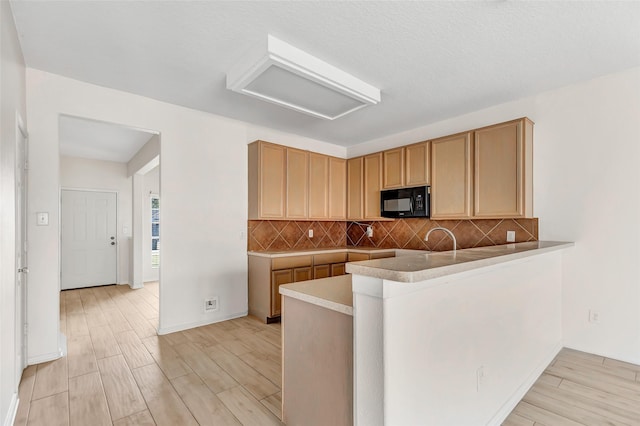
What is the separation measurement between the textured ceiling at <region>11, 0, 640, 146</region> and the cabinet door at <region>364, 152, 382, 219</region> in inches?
55.8

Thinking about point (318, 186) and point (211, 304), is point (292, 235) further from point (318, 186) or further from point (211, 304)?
point (211, 304)

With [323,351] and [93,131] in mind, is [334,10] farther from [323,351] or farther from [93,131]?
[93,131]

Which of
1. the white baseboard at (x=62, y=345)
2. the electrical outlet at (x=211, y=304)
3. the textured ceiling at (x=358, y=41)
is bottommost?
the white baseboard at (x=62, y=345)

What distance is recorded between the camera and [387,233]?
4.83m

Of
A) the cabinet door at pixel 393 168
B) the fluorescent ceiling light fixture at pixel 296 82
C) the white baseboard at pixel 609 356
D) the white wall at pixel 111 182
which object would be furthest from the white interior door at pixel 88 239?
the white baseboard at pixel 609 356

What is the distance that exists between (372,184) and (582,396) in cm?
320

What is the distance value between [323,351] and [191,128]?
3.07 meters

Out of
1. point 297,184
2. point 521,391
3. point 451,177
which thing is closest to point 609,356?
point 521,391

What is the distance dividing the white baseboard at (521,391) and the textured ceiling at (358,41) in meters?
2.48

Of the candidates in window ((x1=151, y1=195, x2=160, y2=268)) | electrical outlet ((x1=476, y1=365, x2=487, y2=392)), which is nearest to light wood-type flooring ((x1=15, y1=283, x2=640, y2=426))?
electrical outlet ((x1=476, y1=365, x2=487, y2=392))

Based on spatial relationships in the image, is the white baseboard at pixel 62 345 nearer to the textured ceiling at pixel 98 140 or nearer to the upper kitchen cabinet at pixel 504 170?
the textured ceiling at pixel 98 140

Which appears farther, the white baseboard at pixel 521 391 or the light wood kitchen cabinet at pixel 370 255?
the light wood kitchen cabinet at pixel 370 255

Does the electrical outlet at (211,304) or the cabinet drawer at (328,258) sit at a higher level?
the cabinet drawer at (328,258)

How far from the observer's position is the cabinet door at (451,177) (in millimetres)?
3551
